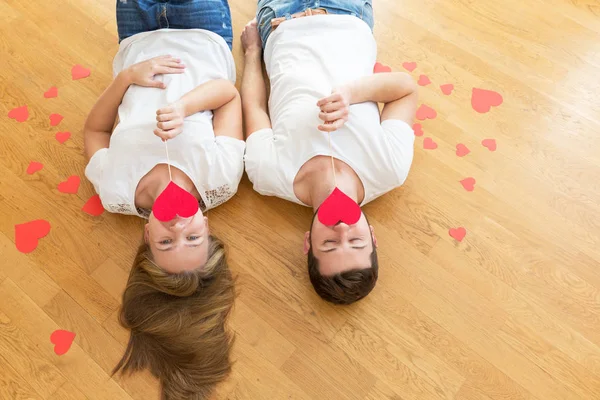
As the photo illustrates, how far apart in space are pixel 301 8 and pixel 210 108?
434 millimetres

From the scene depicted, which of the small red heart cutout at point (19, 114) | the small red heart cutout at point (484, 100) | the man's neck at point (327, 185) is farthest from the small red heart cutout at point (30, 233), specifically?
the small red heart cutout at point (484, 100)

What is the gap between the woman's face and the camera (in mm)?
1212

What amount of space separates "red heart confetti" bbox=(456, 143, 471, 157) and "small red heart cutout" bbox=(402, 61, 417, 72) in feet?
1.07

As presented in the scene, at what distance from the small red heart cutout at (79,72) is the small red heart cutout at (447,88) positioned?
1176mm

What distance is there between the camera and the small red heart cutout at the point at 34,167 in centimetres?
155

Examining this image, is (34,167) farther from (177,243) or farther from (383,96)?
(383,96)

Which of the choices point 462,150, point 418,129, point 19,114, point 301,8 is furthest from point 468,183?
point 19,114

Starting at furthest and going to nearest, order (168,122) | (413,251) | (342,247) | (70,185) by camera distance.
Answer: (70,185) < (413,251) < (168,122) < (342,247)

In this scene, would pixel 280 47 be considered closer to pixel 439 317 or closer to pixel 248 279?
pixel 248 279

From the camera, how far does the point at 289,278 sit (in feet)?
4.58

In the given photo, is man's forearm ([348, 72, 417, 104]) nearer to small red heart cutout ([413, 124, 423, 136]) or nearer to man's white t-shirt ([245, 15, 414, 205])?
man's white t-shirt ([245, 15, 414, 205])

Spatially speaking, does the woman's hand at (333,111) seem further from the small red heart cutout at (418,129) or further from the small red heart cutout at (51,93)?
the small red heart cutout at (51,93)

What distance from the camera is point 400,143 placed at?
1374 mm

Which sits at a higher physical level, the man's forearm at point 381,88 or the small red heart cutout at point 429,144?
the man's forearm at point 381,88
